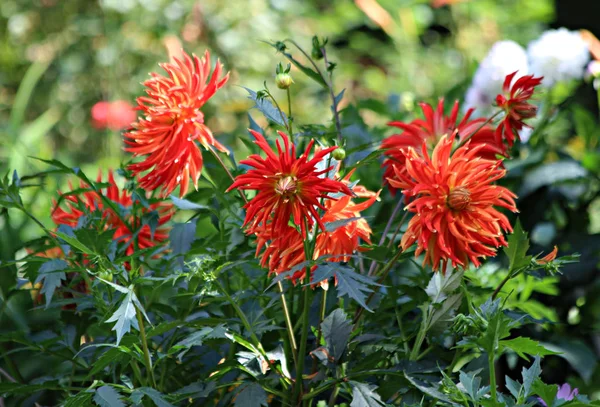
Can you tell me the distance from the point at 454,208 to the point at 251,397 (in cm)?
27

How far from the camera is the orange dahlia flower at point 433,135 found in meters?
0.89

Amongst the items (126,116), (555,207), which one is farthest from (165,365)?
(126,116)

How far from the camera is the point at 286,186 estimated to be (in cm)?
68

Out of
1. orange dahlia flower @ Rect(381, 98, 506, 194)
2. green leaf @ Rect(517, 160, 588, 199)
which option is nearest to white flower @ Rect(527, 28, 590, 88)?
green leaf @ Rect(517, 160, 588, 199)

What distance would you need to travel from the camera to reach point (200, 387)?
0.75 meters

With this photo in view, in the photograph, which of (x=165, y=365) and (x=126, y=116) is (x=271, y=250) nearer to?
(x=165, y=365)

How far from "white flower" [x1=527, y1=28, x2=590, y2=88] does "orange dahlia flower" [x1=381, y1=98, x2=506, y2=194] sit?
2.89 ft

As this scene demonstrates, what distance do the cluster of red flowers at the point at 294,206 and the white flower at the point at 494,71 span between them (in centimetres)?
95

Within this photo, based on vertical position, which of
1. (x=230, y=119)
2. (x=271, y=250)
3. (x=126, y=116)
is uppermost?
(x=271, y=250)

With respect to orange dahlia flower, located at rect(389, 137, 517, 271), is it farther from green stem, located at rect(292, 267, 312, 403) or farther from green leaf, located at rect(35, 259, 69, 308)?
green leaf, located at rect(35, 259, 69, 308)

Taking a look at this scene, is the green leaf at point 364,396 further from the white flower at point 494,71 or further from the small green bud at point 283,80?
the white flower at point 494,71

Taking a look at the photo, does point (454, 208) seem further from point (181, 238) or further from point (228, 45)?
point (228, 45)

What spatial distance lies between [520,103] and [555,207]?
0.95 metres

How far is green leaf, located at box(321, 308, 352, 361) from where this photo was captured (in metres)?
0.74
